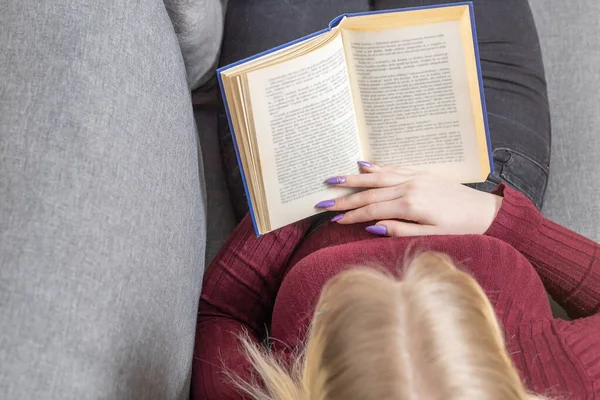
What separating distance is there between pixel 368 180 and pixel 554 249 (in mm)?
298

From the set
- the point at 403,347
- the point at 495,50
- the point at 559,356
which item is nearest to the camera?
the point at 403,347

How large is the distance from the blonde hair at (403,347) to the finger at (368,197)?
0.66ft

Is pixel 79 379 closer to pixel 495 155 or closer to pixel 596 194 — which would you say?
pixel 495 155

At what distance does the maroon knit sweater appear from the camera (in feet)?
2.26

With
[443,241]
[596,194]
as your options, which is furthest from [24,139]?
[596,194]

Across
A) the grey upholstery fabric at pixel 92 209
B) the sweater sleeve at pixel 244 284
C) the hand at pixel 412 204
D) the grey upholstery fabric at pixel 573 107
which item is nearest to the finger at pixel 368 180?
the hand at pixel 412 204

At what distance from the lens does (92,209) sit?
61cm

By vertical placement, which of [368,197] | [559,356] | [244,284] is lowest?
[559,356]

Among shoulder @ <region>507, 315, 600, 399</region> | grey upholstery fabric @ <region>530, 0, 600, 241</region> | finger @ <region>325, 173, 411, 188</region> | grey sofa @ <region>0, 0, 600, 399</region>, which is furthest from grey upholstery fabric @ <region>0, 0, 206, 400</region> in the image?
grey upholstery fabric @ <region>530, 0, 600, 241</region>

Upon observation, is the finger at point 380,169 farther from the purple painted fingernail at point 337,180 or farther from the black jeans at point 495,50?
the black jeans at point 495,50

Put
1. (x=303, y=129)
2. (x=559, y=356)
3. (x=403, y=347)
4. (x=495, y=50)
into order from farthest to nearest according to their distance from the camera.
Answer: (x=495, y=50)
(x=303, y=129)
(x=559, y=356)
(x=403, y=347)

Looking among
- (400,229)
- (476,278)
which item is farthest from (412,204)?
(476,278)

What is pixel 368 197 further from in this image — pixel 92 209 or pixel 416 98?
pixel 92 209

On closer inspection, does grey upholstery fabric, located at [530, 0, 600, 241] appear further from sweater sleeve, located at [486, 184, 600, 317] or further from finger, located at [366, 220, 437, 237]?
finger, located at [366, 220, 437, 237]
